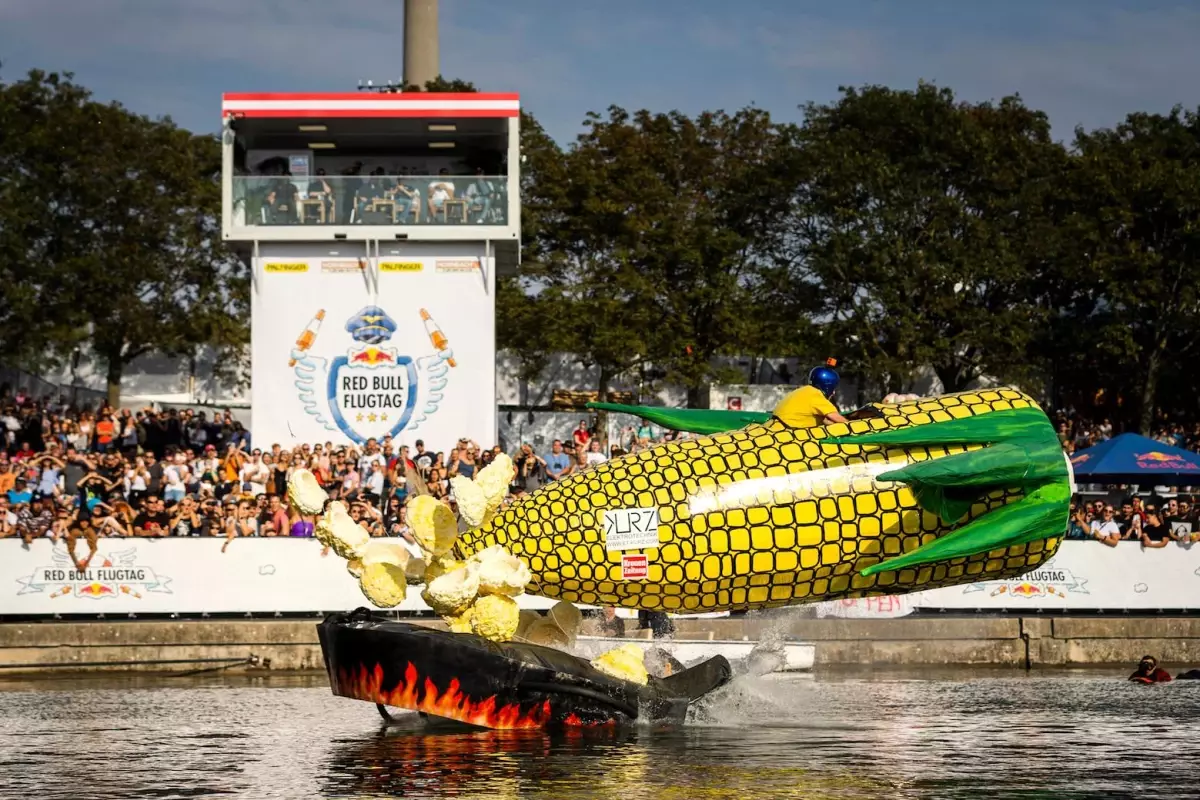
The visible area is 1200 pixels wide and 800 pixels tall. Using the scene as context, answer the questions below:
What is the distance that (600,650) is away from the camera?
24.0 metres

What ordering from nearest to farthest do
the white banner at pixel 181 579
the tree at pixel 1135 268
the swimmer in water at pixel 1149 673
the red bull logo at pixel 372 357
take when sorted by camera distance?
the swimmer in water at pixel 1149 673 → the white banner at pixel 181 579 → the red bull logo at pixel 372 357 → the tree at pixel 1135 268

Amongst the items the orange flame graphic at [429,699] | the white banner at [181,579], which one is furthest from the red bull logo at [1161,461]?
the orange flame graphic at [429,699]

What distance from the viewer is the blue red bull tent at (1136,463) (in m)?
33.7

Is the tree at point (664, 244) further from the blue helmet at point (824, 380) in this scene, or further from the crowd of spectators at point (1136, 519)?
the blue helmet at point (824, 380)

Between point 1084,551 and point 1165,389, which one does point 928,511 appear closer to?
point 1084,551

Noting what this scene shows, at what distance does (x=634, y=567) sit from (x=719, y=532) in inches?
35.1

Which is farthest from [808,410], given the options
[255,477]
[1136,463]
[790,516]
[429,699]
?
[1136,463]

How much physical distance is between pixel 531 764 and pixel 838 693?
8539 mm

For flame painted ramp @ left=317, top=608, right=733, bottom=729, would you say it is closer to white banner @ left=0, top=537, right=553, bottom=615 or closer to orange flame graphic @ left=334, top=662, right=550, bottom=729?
orange flame graphic @ left=334, top=662, right=550, bottom=729

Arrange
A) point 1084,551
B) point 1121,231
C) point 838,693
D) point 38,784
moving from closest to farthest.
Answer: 1. point 38,784
2. point 838,693
3. point 1084,551
4. point 1121,231

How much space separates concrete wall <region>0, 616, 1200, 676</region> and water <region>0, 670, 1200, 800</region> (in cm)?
279

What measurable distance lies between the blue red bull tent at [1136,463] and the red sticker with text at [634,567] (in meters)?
19.5

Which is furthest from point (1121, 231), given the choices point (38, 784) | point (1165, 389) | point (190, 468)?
point (38, 784)

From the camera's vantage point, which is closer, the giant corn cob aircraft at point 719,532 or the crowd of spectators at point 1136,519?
the giant corn cob aircraft at point 719,532
